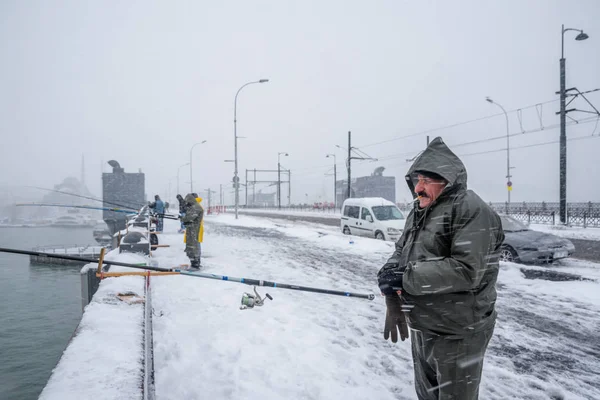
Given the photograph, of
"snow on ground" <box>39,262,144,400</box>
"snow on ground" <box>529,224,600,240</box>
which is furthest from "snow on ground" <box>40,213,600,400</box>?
"snow on ground" <box>529,224,600,240</box>

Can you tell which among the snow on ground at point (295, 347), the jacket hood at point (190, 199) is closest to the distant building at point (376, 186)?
the jacket hood at point (190, 199)

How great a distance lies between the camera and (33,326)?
12.8m

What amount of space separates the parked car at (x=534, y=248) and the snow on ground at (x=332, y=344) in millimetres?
1792

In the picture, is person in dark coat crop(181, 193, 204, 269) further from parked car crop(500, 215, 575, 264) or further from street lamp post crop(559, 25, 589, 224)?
street lamp post crop(559, 25, 589, 224)

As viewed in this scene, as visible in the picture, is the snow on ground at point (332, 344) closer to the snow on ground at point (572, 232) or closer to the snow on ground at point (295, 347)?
the snow on ground at point (295, 347)

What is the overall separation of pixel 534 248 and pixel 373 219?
677 centimetres

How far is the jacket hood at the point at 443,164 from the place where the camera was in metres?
2.04

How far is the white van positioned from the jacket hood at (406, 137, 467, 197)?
12.5m

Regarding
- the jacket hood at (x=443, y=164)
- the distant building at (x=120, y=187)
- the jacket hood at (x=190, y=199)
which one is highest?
the distant building at (x=120, y=187)

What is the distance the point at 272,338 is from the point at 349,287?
2972mm

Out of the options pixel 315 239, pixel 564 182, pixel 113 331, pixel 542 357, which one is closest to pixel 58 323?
pixel 315 239

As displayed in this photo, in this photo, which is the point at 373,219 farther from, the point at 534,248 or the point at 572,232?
the point at 572,232

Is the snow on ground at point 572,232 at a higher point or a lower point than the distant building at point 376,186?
lower

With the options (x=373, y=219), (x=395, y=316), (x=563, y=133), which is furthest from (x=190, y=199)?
(x=563, y=133)
